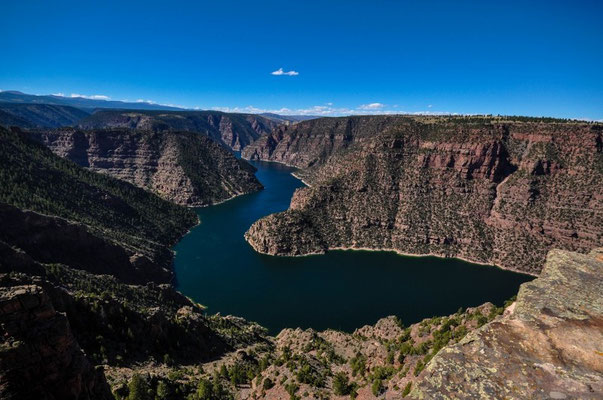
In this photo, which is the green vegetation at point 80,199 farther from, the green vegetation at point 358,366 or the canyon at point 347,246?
the green vegetation at point 358,366

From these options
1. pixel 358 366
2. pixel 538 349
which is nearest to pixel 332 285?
pixel 358 366

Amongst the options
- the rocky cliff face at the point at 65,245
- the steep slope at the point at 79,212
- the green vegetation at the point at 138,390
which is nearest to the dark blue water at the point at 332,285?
the steep slope at the point at 79,212

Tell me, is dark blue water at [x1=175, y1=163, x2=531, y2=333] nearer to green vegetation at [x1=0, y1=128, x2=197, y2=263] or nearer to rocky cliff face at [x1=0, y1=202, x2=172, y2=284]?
green vegetation at [x1=0, y1=128, x2=197, y2=263]

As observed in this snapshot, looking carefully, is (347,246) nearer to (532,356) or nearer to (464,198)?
(464,198)

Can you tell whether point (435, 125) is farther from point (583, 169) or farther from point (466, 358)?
point (466, 358)

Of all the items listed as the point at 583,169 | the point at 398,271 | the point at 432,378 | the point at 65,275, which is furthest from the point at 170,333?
the point at 583,169

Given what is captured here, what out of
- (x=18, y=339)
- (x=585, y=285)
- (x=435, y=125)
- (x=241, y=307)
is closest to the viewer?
(x=585, y=285)
